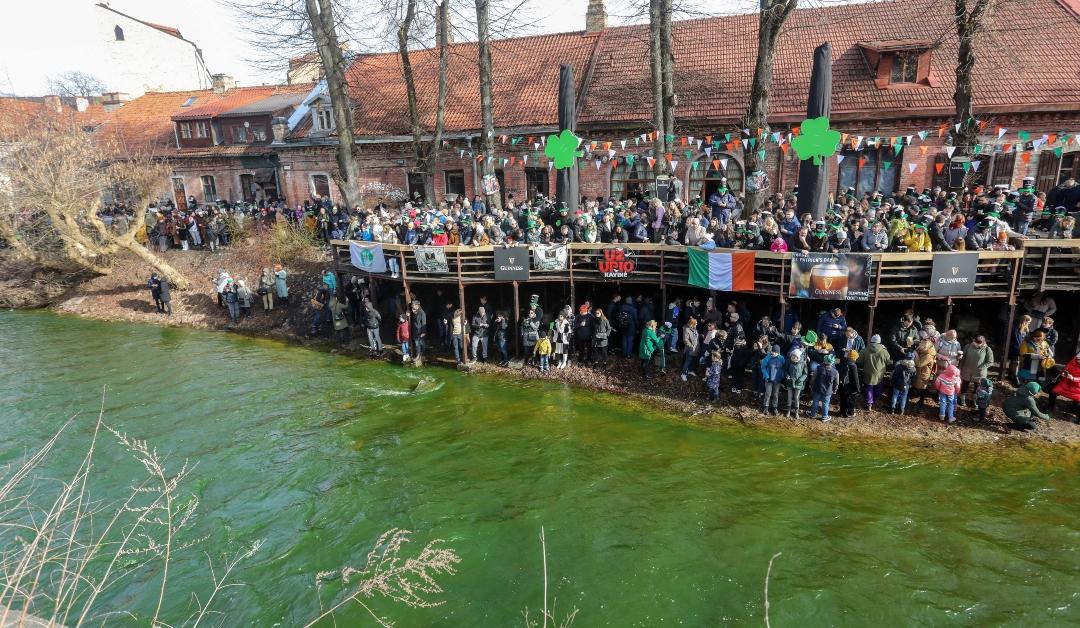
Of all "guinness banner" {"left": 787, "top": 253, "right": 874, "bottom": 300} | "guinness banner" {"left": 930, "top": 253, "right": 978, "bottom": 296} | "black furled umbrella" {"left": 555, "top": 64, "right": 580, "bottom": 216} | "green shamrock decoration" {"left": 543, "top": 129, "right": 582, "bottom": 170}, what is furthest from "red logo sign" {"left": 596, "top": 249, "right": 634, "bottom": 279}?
"guinness banner" {"left": 930, "top": 253, "right": 978, "bottom": 296}

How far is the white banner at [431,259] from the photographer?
1614 cm

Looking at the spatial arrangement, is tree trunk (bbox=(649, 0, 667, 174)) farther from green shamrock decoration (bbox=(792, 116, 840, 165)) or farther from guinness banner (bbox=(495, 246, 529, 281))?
guinness banner (bbox=(495, 246, 529, 281))

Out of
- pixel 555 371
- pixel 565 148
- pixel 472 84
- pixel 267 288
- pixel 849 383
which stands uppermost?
pixel 472 84

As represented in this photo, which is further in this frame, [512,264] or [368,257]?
[368,257]

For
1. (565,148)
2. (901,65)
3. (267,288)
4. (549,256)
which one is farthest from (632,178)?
(267,288)

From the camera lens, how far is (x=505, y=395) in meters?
14.9

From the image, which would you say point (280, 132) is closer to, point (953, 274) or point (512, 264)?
point (512, 264)

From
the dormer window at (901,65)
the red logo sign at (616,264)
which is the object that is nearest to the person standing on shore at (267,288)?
the red logo sign at (616,264)

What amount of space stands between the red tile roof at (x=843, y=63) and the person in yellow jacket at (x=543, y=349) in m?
11.3

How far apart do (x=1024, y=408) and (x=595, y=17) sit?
23.2m

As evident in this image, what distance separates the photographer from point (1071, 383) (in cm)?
1187

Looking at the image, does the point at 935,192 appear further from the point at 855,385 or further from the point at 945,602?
the point at 945,602

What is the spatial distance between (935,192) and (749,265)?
7.03 metres

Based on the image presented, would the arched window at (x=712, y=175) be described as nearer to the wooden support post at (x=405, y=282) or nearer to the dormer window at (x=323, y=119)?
the wooden support post at (x=405, y=282)
